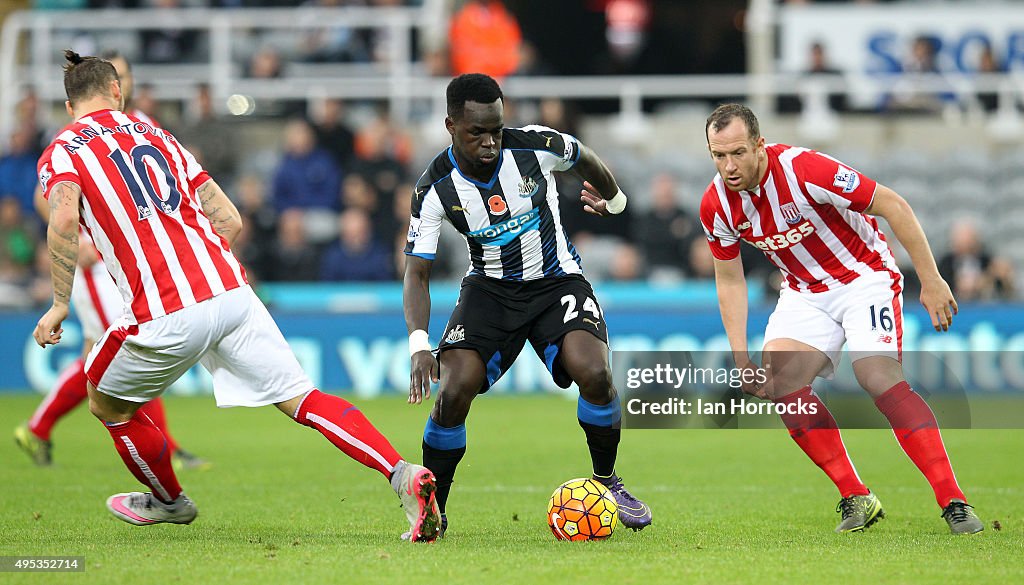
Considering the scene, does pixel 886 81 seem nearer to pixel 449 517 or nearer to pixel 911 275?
pixel 911 275

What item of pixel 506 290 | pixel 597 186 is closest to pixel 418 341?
pixel 506 290

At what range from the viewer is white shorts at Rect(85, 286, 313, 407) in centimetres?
599

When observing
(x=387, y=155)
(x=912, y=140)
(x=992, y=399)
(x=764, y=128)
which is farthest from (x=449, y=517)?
(x=912, y=140)

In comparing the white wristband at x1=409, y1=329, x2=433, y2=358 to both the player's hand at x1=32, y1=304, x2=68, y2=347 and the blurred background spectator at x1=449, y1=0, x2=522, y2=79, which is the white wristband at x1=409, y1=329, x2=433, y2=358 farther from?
the blurred background spectator at x1=449, y1=0, x2=522, y2=79

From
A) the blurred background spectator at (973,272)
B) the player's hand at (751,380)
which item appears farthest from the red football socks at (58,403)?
the blurred background spectator at (973,272)

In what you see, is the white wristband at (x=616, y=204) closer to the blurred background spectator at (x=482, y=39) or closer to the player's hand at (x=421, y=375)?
the player's hand at (x=421, y=375)

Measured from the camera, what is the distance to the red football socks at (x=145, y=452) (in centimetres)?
627

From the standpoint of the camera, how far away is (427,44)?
19375 millimetres

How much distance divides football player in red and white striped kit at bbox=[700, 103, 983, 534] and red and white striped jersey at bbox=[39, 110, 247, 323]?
2.47 meters

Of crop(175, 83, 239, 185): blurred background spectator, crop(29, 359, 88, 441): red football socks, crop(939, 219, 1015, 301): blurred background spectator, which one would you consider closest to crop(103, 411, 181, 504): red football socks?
Answer: crop(29, 359, 88, 441): red football socks

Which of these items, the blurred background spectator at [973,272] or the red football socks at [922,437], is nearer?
the red football socks at [922,437]

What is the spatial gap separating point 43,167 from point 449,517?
268 cm

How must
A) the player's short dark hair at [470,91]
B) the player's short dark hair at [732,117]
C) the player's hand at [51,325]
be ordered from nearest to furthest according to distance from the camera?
the player's hand at [51,325], the player's short dark hair at [470,91], the player's short dark hair at [732,117]

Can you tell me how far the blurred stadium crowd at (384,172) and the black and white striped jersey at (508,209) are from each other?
833 centimetres
